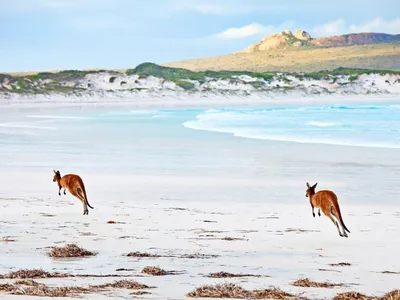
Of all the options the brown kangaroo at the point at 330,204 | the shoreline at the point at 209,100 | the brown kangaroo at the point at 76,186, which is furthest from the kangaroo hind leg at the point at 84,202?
the shoreline at the point at 209,100

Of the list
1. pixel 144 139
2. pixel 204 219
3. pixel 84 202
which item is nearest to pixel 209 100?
pixel 144 139

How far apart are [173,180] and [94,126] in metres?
21.1

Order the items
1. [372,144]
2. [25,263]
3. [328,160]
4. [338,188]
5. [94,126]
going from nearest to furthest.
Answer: [25,263] < [338,188] < [328,160] < [372,144] < [94,126]

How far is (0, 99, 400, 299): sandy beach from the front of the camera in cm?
727

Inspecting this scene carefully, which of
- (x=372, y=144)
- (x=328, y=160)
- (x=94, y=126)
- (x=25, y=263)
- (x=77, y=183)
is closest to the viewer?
(x=25, y=263)

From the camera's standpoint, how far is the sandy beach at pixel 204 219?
7.27 meters

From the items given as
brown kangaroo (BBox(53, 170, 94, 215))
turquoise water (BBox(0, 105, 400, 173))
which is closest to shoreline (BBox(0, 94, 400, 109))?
turquoise water (BBox(0, 105, 400, 173))

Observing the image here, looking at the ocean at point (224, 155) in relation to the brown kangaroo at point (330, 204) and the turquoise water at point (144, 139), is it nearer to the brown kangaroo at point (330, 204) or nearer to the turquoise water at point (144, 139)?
the turquoise water at point (144, 139)

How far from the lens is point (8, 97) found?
88.8 m

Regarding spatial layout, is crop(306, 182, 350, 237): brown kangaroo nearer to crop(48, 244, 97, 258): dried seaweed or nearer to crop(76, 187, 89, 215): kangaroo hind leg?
crop(48, 244, 97, 258): dried seaweed

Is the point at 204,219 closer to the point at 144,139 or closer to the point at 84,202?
the point at 84,202

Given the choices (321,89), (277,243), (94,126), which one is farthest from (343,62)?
(277,243)

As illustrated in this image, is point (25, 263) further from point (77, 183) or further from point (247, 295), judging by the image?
point (77, 183)

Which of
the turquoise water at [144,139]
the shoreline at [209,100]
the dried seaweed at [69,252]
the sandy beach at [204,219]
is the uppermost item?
the dried seaweed at [69,252]
